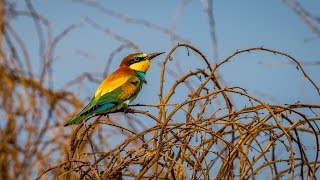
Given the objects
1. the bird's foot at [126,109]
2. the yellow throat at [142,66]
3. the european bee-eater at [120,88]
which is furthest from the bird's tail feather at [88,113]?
the yellow throat at [142,66]

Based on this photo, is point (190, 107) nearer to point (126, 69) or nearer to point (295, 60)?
point (295, 60)

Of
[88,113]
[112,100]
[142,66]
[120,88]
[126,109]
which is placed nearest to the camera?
[126,109]

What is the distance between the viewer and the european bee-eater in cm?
376

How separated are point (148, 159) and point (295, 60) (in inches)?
31.8

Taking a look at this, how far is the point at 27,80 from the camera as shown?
4441 millimetres

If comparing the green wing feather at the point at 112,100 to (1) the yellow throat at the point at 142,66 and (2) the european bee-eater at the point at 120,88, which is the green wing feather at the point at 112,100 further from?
(1) the yellow throat at the point at 142,66

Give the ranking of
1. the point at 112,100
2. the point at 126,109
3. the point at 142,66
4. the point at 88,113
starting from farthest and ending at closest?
the point at 142,66 → the point at 112,100 → the point at 88,113 → the point at 126,109

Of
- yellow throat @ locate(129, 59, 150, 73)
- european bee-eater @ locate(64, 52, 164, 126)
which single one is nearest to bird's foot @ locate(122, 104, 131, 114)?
european bee-eater @ locate(64, 52, 164, 126)

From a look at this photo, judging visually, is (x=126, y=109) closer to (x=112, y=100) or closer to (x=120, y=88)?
(x=112, y=100)

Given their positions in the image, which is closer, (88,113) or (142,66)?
(88,113)

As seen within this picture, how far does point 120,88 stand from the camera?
4055 mm

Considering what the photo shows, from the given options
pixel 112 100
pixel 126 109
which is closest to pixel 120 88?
pixel 112 100

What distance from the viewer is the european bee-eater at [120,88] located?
3.76 m

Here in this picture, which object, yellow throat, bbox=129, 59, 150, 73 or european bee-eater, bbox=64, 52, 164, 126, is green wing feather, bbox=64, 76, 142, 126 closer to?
european bee-eater, bbox=64, 52, 164, 126
